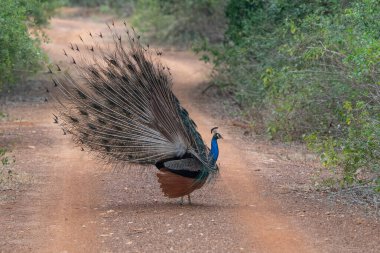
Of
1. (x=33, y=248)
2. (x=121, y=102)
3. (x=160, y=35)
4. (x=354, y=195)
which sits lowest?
(x=33, y=248)

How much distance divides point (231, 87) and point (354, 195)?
10377 mm

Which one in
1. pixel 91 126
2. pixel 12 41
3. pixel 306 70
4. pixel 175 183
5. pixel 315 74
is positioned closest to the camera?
pixel 175 183

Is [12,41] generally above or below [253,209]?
above

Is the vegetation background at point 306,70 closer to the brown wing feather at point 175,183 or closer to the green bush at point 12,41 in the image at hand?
the green bush at point 12,41

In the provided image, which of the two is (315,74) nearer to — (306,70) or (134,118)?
(306,70)

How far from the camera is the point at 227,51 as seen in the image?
793 inches

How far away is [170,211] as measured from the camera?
942cm

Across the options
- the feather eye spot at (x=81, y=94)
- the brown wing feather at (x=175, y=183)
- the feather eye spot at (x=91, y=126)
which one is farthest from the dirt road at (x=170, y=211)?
the feather eye spot at (x=81, y=94)

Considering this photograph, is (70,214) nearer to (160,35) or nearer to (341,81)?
(341,81)

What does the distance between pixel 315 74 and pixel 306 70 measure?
792 mm

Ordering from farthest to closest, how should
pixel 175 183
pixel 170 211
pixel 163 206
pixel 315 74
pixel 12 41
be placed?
pixel 12 41, pixel 315 74, pixel 163 206, pixel 170 211, pixel 175 183

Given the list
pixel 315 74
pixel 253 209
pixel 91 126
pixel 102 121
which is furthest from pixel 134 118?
pixel 315 74

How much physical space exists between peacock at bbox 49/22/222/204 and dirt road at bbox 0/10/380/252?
0.58 m

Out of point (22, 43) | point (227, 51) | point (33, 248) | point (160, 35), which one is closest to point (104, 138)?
point (33, 248)
